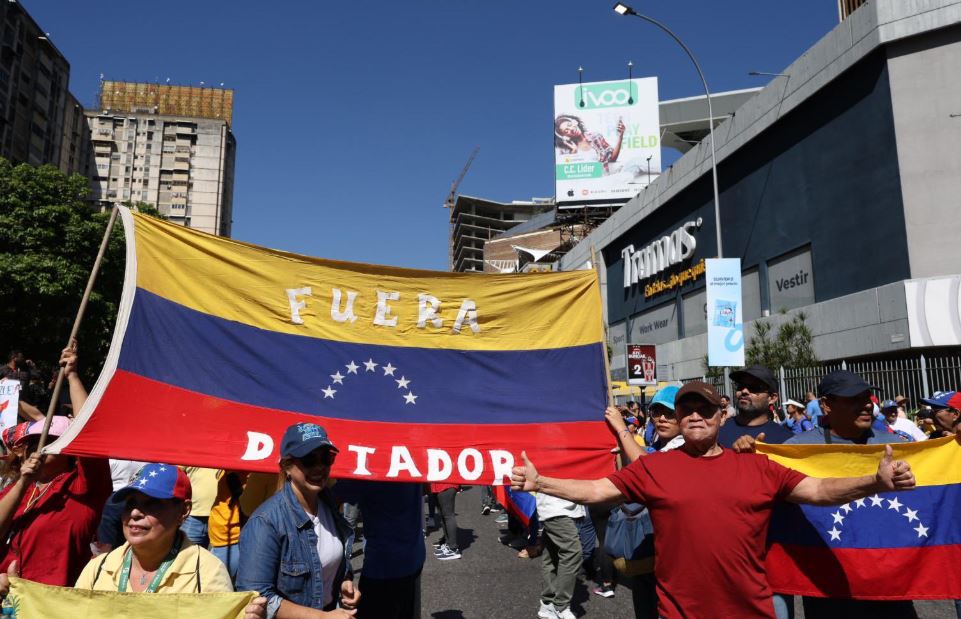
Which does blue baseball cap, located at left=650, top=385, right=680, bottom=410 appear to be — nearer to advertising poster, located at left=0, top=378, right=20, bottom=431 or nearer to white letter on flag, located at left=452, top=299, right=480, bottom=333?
white letter on flag, located at left=452, top=299, right=480, bottom=333

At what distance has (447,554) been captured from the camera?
8820mm

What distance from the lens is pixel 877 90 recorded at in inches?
765

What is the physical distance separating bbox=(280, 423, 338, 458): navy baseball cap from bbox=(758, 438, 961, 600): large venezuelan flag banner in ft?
7.98

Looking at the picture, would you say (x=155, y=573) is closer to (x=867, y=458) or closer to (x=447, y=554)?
(x=867, y=458)

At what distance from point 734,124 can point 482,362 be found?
26.2 m

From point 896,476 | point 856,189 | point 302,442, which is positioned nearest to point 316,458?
point 302,442

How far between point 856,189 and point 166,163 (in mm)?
90225

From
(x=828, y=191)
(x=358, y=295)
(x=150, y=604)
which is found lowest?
(x=150, y=604)

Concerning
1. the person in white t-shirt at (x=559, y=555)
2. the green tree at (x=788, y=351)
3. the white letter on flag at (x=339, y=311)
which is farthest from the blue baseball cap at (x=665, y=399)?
the green tree at (x=788, y=351)

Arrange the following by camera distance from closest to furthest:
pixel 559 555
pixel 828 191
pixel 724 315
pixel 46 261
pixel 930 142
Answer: pixel 559 555, pixel 724 315, pixel 930 142, pixel 828 191, pixel 46 261

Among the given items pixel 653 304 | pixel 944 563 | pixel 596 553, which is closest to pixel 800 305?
pixel 653 304

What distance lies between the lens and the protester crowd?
8.72ft

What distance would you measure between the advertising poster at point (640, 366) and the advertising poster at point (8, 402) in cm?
1229

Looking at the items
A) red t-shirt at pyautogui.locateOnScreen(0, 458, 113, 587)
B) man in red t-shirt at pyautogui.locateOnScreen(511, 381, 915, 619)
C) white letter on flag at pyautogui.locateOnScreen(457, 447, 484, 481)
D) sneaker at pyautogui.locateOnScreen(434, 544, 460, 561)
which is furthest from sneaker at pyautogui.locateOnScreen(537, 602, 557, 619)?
red t-shirt at pyautogui.locateOnScreen(0, 458, 113, 587)
